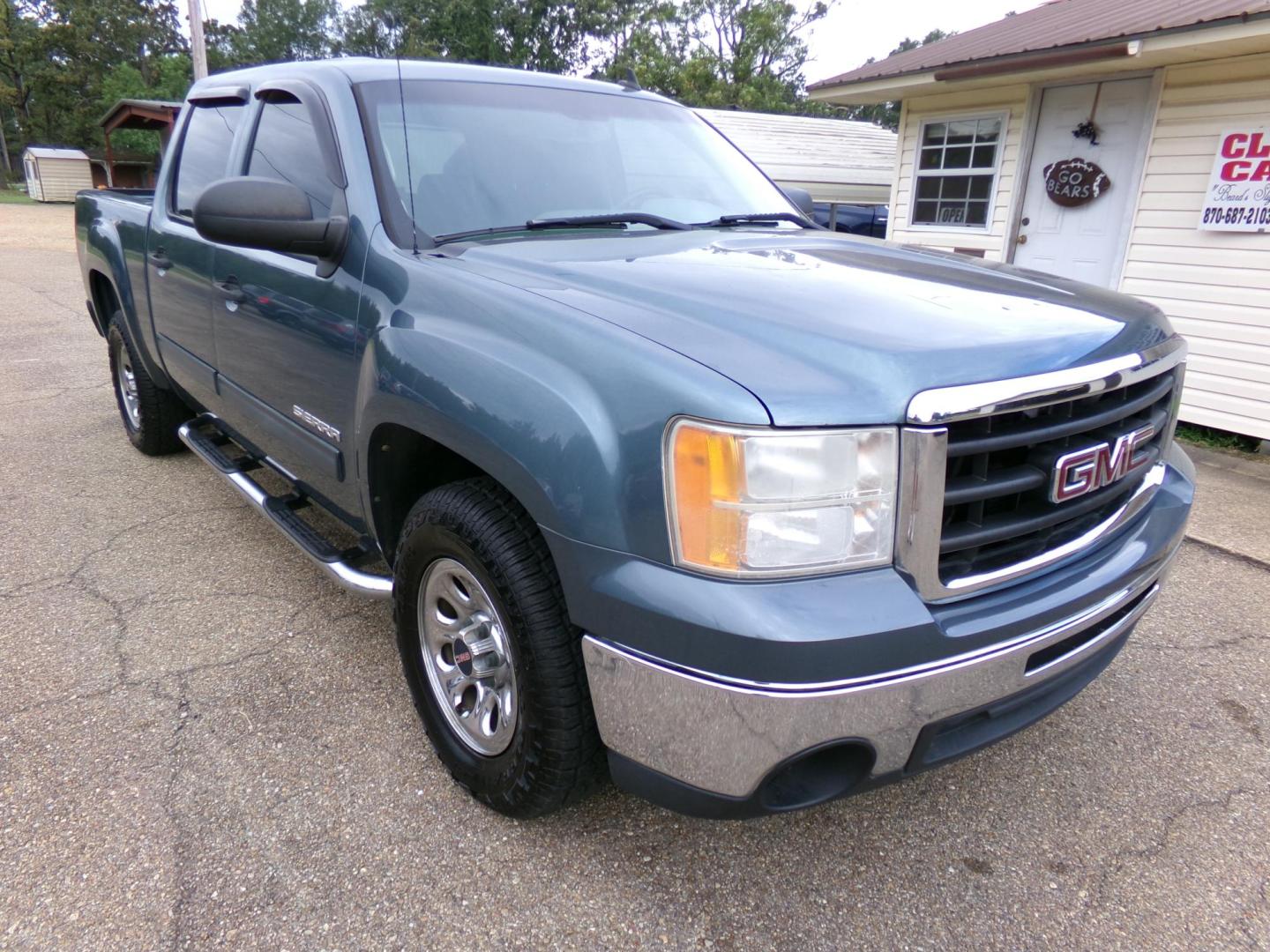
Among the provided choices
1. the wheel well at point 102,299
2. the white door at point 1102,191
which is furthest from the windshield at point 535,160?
the white door at point 1102,191

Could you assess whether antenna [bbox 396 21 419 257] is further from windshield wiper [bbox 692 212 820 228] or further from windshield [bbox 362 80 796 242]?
windshield wiper [bbox 692 212 820 228]

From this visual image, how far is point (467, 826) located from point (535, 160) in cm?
192

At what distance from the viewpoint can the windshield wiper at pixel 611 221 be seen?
8.36ft

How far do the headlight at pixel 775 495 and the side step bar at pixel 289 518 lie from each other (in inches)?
47.3

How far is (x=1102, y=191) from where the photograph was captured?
22.9 feet

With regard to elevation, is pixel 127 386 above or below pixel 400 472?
below

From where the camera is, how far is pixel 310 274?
8.29 ft

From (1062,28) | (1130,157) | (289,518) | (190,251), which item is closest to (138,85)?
(1062,28)

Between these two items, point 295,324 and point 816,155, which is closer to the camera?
point 295,324

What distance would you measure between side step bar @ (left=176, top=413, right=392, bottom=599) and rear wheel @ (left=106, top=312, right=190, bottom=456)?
18.3 inches

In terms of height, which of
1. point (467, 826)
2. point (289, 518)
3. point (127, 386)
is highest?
point (289, 518)

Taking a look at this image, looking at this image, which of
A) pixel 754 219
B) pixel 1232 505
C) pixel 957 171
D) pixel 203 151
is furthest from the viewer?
pixel 957 171

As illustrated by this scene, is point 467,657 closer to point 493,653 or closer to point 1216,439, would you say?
point 493,653

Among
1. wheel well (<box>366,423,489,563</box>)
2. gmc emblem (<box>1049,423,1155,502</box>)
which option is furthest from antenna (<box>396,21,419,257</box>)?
gmc emblem (<box>1049,423,1155,502</box>)
